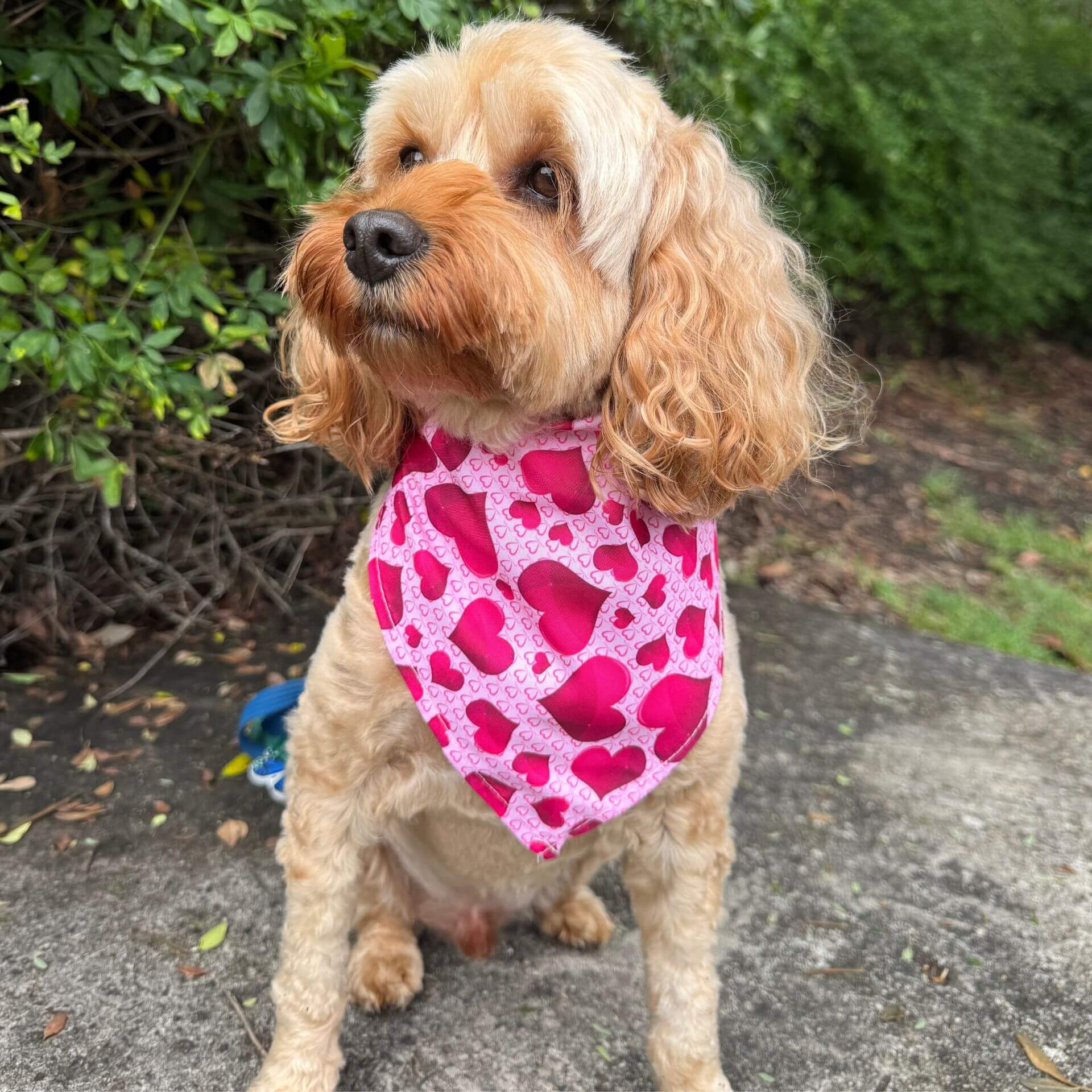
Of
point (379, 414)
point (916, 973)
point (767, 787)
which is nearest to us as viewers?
point (379, 414)

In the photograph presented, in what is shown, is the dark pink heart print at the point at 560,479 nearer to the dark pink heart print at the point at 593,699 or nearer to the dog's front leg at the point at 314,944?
the dark pink heart print at the point at 593,699

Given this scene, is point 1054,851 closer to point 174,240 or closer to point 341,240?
point 341,240

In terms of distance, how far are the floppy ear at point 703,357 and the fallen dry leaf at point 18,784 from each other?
1984 millimetres

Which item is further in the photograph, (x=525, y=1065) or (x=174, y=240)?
(x=174, y=240)

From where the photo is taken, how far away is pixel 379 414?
82.9 inches

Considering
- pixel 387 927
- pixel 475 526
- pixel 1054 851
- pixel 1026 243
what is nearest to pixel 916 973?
pixel 1054 851

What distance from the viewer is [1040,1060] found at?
7.51 feet

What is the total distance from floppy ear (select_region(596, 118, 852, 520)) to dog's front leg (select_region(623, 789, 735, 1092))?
2.16ft

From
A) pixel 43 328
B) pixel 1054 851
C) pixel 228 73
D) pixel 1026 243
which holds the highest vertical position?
pixel 228 73

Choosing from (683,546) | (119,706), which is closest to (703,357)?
(683,546)

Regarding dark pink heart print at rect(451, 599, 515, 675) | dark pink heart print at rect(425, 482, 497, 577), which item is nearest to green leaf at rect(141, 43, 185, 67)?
dark pink heart print at rect(425, 482, 497, 577)

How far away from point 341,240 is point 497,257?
265 millimetres

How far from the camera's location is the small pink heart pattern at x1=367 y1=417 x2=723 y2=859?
1947mm

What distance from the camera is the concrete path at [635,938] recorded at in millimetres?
2188
